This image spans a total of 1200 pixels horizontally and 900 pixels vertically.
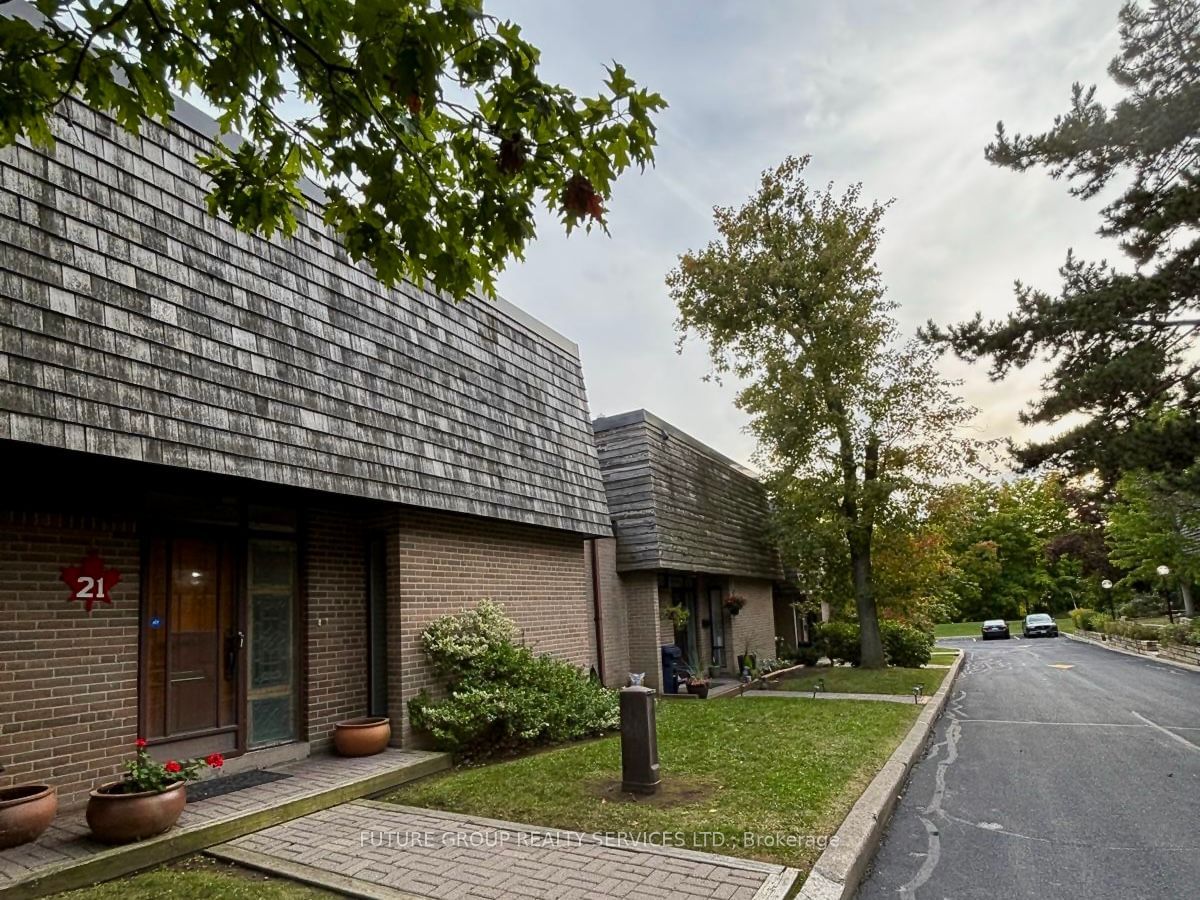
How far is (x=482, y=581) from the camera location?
955cm

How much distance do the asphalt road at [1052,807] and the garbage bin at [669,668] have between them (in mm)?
4898

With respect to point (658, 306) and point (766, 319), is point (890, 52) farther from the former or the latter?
point (658, 306)

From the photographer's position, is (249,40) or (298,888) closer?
(249,40)

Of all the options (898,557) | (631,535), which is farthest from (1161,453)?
(898,557)

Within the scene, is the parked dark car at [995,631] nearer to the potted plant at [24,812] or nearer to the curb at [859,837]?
the curb at [859,837]

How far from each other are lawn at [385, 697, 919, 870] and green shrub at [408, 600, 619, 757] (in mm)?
360

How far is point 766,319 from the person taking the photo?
1952 cm

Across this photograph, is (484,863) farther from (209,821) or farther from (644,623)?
(644,623)

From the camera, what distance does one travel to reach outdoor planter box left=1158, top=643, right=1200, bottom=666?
20.5m

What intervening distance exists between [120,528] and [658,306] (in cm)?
1742

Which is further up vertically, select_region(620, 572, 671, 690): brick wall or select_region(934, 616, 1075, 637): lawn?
select_region(620, 572, 671, 690): brick wall

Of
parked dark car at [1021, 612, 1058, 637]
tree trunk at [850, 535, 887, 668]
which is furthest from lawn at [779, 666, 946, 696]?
parked dark car at [1021, 612, 1058, 637]

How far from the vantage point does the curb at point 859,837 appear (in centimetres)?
427

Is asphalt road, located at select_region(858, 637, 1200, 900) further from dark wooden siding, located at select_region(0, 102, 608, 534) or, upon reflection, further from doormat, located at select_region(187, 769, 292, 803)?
dark wooden siding, located at select_region(0, 102, 608, 534)
